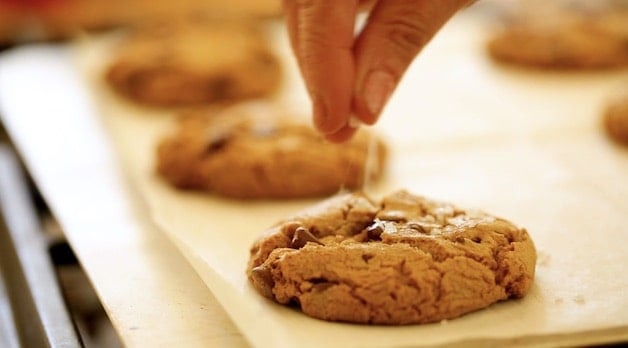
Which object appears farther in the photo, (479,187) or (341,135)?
(479,187)

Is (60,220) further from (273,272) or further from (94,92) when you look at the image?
(94,92)

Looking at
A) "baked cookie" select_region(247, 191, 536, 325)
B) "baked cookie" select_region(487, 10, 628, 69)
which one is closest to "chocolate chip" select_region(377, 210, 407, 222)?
"baked cookie" select_region(247, 191, 536, 325)

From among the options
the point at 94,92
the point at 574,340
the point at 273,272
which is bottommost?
the point at 574,340

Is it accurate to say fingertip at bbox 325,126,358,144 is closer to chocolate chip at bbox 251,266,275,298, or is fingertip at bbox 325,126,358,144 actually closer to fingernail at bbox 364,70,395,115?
fingernail at bbox 364,70,395,115

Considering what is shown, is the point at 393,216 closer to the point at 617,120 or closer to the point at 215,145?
the point at 215,145

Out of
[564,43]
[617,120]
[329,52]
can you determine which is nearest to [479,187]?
[617,120]

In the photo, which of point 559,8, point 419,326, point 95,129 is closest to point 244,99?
point 95,129
